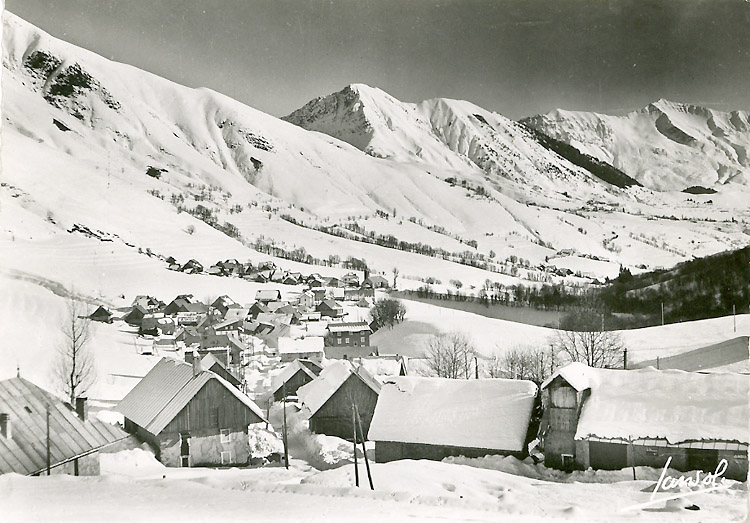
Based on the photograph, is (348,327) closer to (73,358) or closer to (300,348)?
(300,348)

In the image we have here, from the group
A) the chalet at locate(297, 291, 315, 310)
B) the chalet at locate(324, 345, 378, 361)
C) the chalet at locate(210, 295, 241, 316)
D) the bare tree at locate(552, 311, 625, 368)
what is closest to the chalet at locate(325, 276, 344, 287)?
the chalet at locate(297, 291, 315, 310)

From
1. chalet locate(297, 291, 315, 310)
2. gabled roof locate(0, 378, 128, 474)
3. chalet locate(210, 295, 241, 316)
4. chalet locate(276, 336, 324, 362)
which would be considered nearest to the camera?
gabled roof locate(0, 378, 128, 474)

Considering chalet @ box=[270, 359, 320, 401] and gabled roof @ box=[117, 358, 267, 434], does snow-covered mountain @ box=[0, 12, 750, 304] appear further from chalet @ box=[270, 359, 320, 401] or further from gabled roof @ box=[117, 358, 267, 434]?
gabled roof @ box=[117, 358, 267, 434]

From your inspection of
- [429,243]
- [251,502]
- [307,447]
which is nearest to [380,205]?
[429,243]

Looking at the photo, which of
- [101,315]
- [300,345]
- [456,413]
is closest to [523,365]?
[456,413]

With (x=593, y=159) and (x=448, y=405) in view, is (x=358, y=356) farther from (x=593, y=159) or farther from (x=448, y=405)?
(x=593, y=159)
